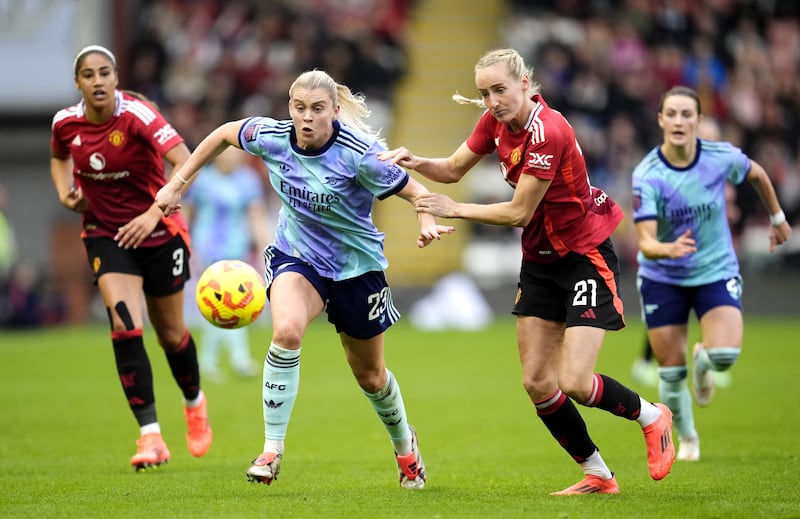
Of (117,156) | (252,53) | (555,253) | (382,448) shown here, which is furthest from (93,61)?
(252,53)

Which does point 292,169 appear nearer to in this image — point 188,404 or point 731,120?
point 188,404

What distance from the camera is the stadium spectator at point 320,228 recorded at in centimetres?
702

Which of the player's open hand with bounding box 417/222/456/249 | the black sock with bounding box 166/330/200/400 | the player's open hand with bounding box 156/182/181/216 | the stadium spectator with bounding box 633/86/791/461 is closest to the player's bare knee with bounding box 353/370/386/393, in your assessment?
the player's open hand with bounding box 417/222/456/249

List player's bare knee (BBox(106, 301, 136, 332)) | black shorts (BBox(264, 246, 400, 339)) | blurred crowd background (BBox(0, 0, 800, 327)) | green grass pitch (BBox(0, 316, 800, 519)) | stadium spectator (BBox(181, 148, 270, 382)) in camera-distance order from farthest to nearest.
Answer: blurred crowd background (BBox(0, 0, 800, 327)) < stadium spectator (BBox(181, 148, 270, 382)) < player's bare knee (BBox(106, 301, 136, 332)) < black shorts (BBox(264, 246, 400, 339)) < green grass pitch (BBox(0, 316, 800, 519))

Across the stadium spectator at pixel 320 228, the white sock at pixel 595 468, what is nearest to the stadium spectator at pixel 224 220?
the stadium spectator at pixel 320 228

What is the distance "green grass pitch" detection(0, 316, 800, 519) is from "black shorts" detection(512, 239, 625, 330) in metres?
1.07

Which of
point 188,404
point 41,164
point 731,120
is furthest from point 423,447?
point 41,164

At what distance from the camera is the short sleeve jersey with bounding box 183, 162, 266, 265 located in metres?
15.3

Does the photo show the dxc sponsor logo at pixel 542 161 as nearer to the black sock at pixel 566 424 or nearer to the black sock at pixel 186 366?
the black sock at pixel 566 424

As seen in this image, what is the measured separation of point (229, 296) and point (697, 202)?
12.0 ft

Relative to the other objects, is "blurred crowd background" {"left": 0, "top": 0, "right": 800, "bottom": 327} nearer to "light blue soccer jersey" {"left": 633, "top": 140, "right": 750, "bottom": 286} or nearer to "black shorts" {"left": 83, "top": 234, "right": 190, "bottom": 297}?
"light blue soccer jersey" {"left": 633, "top": 140, "right": 750, "bottom": 286}

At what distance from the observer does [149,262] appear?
8805 millimetres

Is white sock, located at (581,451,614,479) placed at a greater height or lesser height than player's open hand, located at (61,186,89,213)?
lesser

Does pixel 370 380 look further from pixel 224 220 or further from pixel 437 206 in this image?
pixel 224 220
